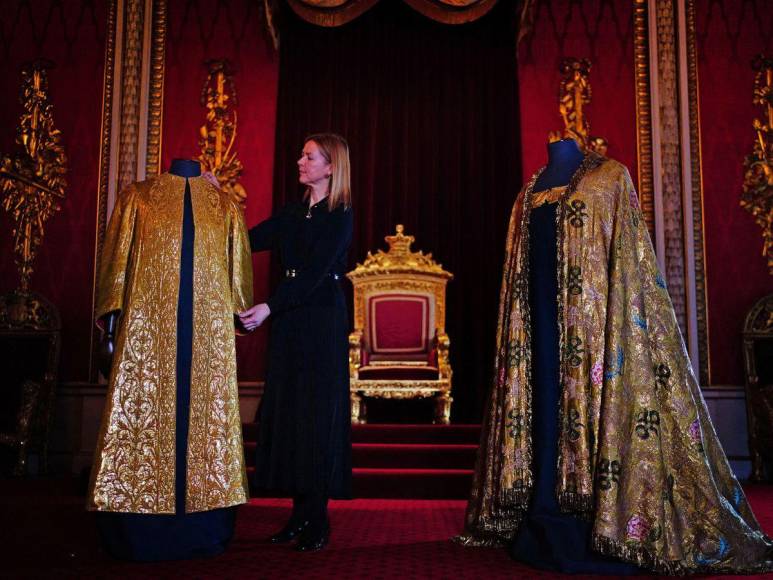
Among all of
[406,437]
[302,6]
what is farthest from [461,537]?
[302,6]

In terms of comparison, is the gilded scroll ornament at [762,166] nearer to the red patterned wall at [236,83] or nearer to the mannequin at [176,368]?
the red patterned wall at [236,83]

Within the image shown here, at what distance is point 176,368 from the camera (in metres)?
2.35

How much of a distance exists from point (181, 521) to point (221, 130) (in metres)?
4.13

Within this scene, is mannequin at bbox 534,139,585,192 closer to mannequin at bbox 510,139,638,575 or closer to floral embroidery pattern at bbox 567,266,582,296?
mannequin at bbox 510,139,638,575

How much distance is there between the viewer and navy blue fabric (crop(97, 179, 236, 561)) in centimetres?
226

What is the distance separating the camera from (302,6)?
5.36m

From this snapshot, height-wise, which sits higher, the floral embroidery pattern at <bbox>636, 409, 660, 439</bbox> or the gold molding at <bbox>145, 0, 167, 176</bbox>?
the gold molding at <bbox>145, 0, 167, 176</bbox>

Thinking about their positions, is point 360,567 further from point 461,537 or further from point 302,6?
point 302,6

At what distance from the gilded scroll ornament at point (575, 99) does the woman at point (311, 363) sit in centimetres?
360

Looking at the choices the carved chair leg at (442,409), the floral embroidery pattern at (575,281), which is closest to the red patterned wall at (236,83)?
the carved chair leg at (442,409)

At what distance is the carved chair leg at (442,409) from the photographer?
17.3 feet

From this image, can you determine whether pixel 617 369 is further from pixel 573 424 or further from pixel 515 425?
pixel 515 425

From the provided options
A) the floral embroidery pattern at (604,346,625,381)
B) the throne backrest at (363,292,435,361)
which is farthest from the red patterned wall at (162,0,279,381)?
the floral embroidery pattern at (604,346,625,381)

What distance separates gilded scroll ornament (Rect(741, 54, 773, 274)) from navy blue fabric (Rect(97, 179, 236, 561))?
4.45 m
